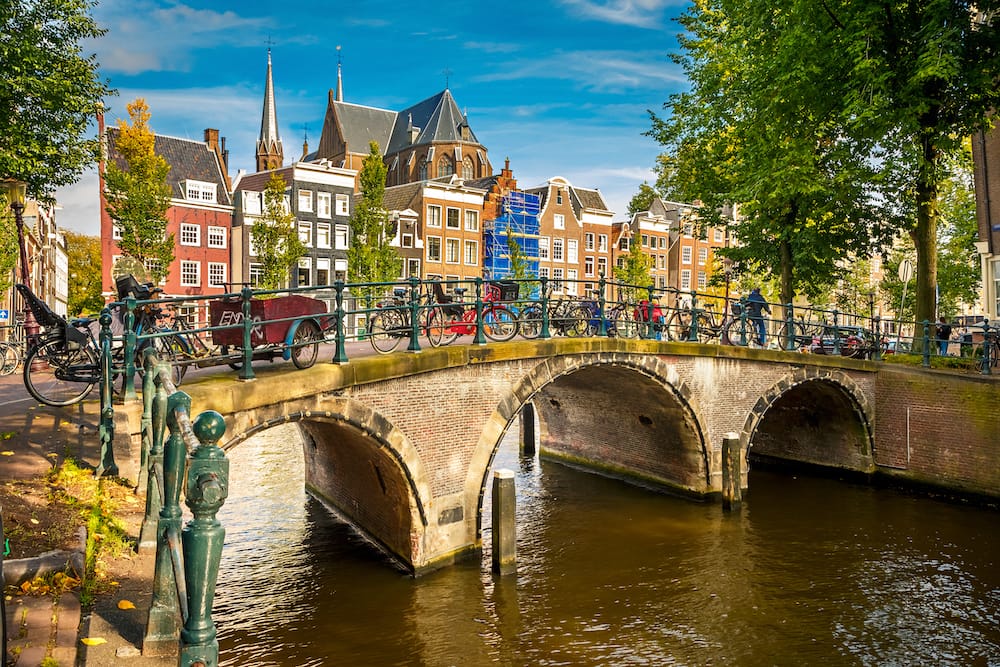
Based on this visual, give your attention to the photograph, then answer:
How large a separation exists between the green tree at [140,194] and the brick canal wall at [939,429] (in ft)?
89.8

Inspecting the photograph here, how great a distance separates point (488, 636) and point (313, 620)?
2506mm

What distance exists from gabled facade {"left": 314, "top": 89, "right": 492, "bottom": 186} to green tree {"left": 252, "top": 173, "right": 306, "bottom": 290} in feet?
78.4

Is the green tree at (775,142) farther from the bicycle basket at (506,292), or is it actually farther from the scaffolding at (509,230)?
the scaffolding at (509,230)

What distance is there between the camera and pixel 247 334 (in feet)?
28.3

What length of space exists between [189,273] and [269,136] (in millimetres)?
27859

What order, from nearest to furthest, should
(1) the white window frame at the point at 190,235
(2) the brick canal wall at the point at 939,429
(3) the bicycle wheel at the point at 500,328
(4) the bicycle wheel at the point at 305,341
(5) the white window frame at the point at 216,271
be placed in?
(4) the bicycle wheel at the point at 305,341 → (3) the bicycle wheel at the point at 500,328 → (2) the brick canal wall at the point at 939,429 → (1) the white window frame at the point at 190,235 → (5) the white window frame at the point at 216,271

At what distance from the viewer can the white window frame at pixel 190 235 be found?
37.1 m

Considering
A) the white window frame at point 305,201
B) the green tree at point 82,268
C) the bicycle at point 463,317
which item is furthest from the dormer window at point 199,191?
the bicycle at point 463,317

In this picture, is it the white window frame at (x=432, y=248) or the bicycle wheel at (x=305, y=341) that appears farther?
the white window frame at (x=432, y=248)

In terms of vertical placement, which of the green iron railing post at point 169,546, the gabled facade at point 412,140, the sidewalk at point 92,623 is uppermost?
the gabled facade at point 412,140

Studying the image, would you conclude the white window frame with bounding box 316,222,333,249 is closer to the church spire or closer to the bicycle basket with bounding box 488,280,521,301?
the church spire

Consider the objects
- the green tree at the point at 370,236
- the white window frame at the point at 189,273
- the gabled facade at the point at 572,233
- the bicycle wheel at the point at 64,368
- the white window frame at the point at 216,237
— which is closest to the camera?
the bicycle wheel at the point at 64,368

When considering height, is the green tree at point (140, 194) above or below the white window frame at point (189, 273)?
above

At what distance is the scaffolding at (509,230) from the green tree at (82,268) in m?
28.4
